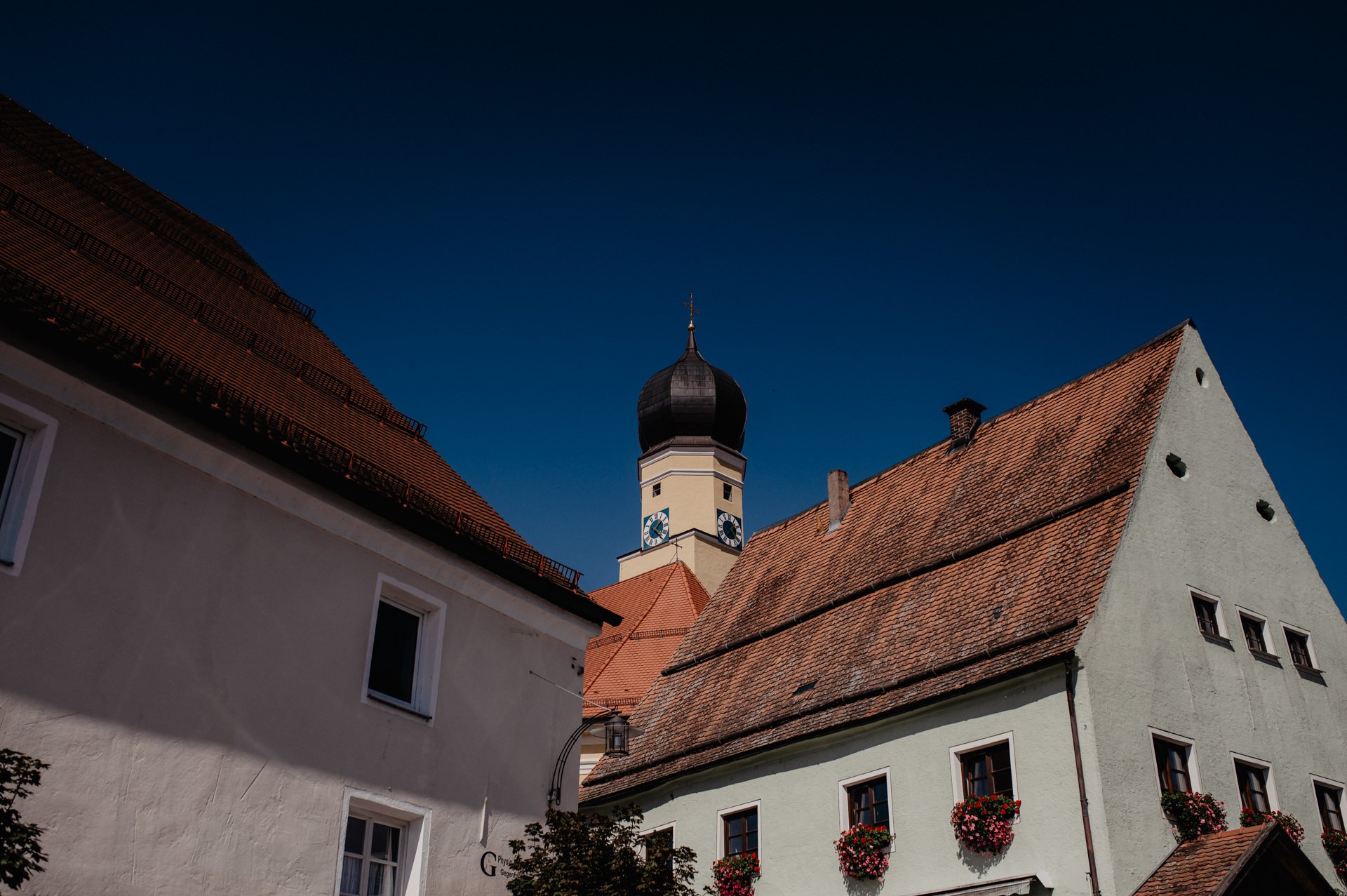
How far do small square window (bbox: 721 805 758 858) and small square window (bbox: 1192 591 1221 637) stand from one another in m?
6.94

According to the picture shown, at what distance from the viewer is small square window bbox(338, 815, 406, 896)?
10719 mm

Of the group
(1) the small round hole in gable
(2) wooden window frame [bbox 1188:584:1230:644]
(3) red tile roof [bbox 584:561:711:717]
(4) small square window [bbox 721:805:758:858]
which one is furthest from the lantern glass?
(3) red tile roof [bbox 584:561:711:717]

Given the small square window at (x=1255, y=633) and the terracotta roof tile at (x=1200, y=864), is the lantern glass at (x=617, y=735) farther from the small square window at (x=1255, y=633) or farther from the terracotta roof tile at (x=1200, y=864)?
the small square window at (x=1255, y=633)

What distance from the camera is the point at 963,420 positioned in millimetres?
22141

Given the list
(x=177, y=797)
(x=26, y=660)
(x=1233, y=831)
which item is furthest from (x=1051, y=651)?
(x=26, y=660)

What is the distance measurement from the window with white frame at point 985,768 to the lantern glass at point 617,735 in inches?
186

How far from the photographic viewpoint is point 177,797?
938 cm

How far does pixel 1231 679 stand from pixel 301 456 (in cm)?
1246

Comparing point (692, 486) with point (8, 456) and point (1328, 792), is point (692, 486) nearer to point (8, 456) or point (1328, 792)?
point (1328, 792)

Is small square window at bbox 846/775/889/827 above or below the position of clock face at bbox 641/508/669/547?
below

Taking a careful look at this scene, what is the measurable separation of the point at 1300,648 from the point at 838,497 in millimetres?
8508

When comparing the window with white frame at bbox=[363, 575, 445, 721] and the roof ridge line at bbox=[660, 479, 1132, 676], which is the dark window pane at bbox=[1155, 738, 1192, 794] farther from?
the window with white frame at bbox=[363, 575, 445, 721]

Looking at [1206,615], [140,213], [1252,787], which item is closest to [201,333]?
[140,213]

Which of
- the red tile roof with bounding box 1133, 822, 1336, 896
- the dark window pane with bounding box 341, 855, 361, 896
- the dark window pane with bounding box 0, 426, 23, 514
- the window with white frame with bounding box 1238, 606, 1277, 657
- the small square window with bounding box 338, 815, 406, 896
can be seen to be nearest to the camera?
the dark window pane with bounding box 0, 426, 23, 514
